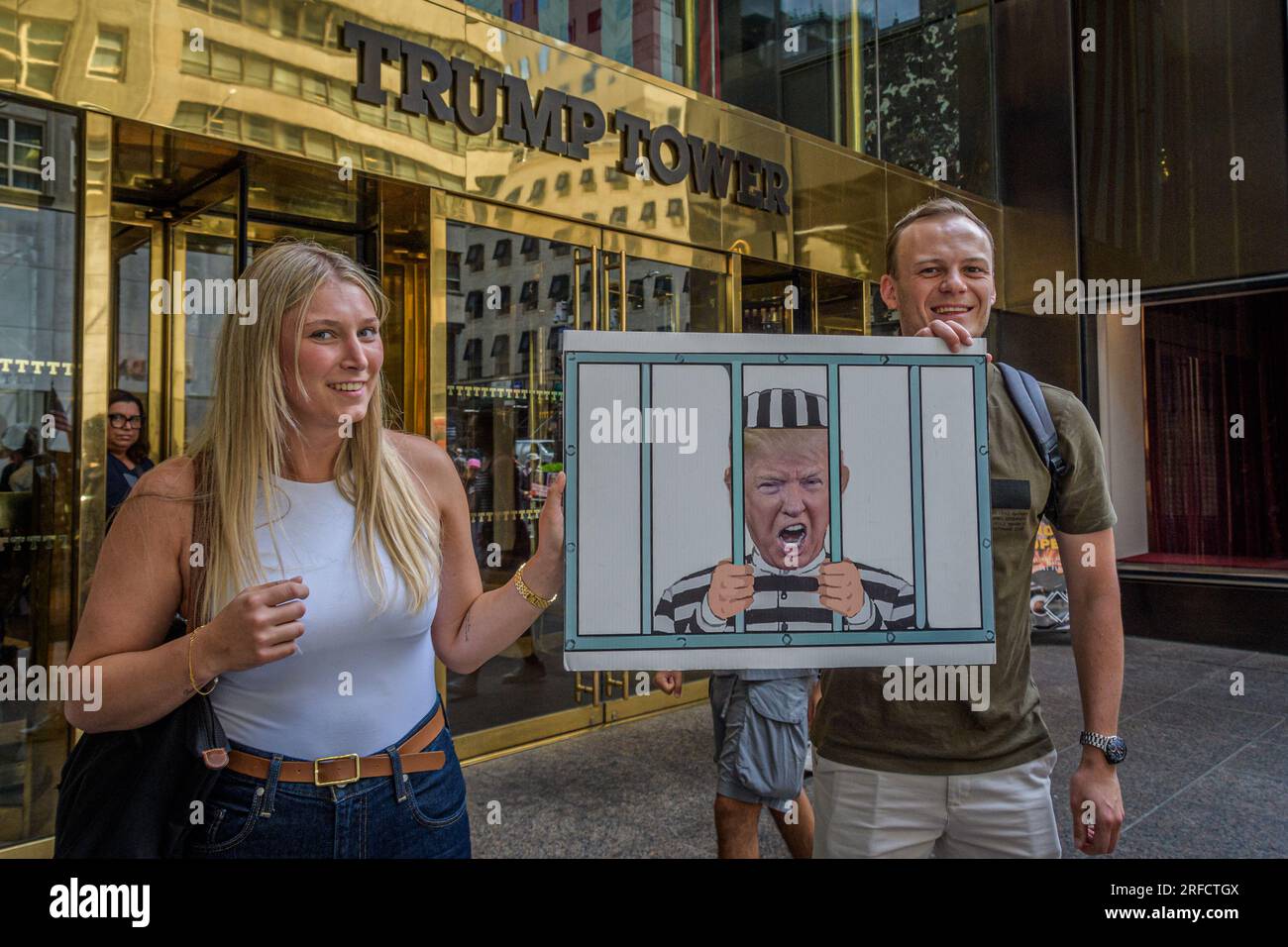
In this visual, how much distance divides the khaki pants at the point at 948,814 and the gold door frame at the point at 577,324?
10.8 feet

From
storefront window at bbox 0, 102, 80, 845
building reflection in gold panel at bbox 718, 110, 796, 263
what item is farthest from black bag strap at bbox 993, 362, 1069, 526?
building reflection in gold panel at bbox 718, 110, 796, 263

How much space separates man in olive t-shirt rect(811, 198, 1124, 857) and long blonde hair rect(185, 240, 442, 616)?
97 cm

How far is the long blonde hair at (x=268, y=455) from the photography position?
1525mm

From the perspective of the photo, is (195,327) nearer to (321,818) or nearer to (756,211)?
(756,211)

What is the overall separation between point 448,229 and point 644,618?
4379 millimetres

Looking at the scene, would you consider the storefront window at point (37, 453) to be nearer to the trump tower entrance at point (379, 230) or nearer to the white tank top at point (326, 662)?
the trump tower entrance at point (379, 230)

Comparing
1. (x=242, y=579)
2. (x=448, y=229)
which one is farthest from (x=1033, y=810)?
(x=448, y=229)

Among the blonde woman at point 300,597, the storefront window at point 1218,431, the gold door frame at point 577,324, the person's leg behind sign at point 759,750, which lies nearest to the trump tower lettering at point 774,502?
the blonde woman at point 300,597

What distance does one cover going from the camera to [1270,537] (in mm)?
9352

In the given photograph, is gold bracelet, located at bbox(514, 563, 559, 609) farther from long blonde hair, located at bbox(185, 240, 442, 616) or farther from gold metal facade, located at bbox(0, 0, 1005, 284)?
gold metal facade, located at bbox(0, 0, 1005, 284)

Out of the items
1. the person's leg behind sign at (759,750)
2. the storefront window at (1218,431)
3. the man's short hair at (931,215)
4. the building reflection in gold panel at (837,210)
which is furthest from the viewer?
the storefront window at (1218,431)

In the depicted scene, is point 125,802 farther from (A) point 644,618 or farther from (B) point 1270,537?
(B) point 1270,537

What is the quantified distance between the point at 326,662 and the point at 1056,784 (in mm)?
4430

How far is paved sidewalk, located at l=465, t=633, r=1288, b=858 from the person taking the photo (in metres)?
4.14
